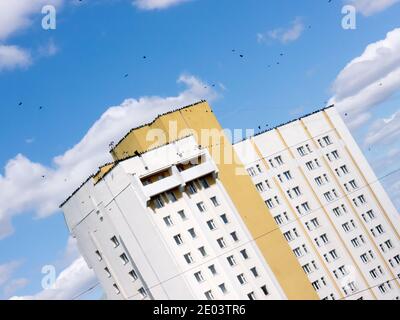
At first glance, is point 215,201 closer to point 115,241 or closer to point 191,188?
point 191,188

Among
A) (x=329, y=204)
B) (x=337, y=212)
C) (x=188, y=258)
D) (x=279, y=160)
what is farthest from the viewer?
(x=337, y=212)

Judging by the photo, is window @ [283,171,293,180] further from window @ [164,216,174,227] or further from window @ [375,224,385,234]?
A: window @ [164,216,174,227]

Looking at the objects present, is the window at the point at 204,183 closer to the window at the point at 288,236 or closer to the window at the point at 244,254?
the window at the point at 244,254

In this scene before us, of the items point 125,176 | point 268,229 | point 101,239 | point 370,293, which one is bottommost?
point 370,293

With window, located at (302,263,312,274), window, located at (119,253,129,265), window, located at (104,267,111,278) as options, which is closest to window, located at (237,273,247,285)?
window, located at (302,263,312,274)

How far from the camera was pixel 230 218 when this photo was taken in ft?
Answer: 146

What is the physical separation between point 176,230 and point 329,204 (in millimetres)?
23284

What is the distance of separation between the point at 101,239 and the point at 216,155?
14.5m

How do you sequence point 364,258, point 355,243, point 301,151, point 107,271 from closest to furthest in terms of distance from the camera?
point 107,271, point 364,258, point 355,243, point 301,151

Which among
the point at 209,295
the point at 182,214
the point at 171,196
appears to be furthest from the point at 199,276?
the point at 171,196

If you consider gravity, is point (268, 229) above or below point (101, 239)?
below
